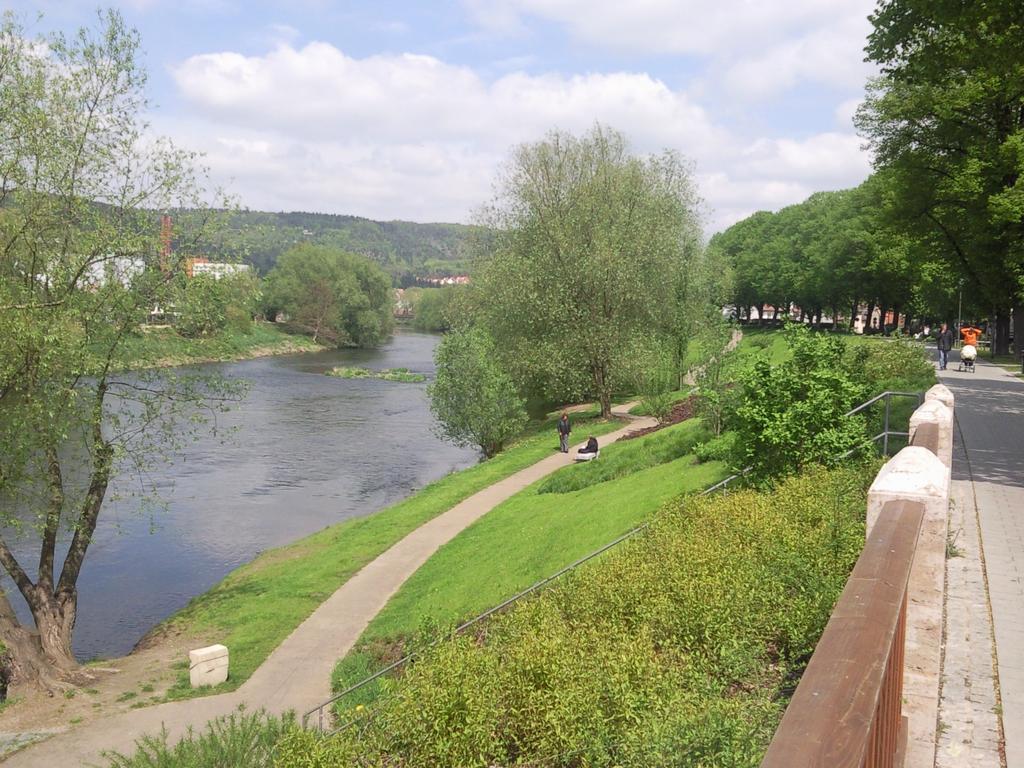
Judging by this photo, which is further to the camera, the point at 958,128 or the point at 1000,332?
the point at 1000,332

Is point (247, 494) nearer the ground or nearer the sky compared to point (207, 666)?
nearer the ground

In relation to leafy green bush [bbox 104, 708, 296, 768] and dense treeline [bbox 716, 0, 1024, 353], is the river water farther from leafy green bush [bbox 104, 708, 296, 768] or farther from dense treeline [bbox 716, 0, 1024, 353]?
dense treeline [bbox 716, 0, 1024, 353]

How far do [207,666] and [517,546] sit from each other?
737 centimetres

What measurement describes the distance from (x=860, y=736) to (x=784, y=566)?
5.67 metres

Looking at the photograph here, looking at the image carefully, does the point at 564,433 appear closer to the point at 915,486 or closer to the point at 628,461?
the point at 628,461

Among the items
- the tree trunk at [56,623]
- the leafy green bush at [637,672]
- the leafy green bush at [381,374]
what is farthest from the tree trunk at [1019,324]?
the leafy green bush at [381,374]

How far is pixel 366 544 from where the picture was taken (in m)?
23.4

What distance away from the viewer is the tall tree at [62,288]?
52.4 feet

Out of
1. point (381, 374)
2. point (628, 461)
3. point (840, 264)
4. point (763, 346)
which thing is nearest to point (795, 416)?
point (628, 461)

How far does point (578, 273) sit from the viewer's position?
123 ft

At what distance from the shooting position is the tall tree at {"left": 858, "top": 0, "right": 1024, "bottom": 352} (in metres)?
17.2

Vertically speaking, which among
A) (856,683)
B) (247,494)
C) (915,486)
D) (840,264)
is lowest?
(247,494)

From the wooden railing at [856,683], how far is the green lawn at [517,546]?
7.73 metres

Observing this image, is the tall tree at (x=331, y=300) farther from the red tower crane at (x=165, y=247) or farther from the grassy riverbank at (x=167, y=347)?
the red tower crane at (x=165, y=247)
